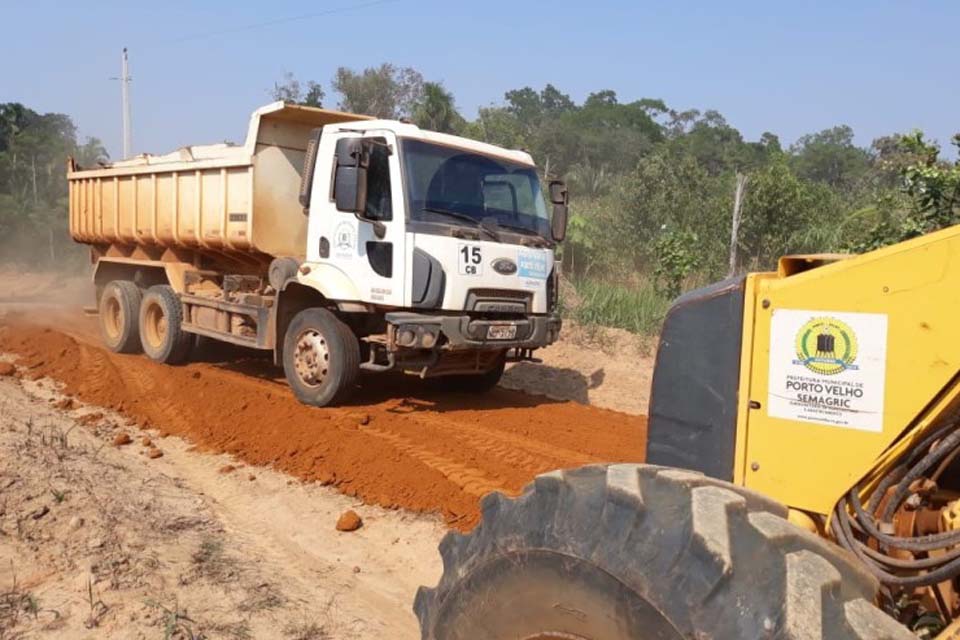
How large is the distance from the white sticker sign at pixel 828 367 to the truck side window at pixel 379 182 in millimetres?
5755

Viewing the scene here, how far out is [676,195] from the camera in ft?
63.4

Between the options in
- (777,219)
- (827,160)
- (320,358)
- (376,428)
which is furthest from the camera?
(827,160)

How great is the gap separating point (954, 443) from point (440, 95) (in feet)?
79.7

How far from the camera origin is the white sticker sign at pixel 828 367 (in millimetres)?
2162

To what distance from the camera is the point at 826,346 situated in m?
2.26

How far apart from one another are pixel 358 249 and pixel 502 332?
1666 mm

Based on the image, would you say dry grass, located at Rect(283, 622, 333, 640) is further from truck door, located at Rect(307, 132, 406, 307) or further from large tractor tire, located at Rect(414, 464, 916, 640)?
truck door, located at Rect(307, 132, 406, 307)

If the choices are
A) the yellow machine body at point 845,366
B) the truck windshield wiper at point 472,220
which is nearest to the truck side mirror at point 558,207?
the truck windshield wiper at point 472,220

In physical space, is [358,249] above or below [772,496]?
above

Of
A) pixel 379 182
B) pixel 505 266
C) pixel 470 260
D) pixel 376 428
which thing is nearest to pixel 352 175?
pixel 379 182

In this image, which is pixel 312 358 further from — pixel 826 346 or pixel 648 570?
pixel 648 570

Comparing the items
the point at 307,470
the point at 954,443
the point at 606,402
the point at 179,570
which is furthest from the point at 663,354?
the point at 606,402

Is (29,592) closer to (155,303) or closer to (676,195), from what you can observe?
(155,303)

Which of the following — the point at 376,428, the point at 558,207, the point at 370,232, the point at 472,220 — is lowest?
the point at 376,428
